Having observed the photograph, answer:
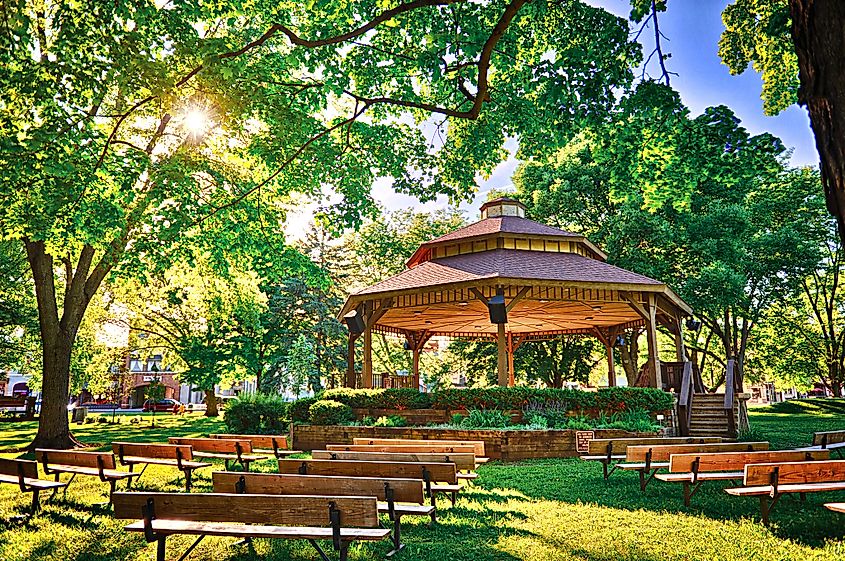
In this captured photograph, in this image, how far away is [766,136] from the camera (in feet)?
26.1

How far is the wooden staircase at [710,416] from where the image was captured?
1634 cm

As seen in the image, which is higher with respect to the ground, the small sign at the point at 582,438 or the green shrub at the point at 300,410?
the green shrub at the point at 300,410

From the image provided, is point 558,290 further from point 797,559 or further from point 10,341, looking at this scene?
point 10,341

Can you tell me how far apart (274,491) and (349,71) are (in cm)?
771

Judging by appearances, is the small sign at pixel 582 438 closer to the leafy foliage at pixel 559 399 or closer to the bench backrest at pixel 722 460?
the leafy foliage at pixel 559 399

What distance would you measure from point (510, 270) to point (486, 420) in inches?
178

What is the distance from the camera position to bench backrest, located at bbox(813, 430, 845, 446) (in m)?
10.9

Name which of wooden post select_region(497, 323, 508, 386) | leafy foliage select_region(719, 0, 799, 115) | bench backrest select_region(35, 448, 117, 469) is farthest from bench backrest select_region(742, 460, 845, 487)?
wooden post select_region(497, 323, 508, 386)

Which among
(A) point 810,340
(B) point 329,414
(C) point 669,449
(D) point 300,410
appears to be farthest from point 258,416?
(A) point 810,340

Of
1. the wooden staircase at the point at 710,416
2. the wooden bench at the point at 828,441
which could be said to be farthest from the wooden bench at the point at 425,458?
the wooden staircase at the point at 710,416

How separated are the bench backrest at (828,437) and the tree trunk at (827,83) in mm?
10171

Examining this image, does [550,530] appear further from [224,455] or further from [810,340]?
[810,340]

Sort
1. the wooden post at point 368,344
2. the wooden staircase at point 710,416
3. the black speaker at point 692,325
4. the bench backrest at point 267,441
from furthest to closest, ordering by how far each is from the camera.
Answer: the black speaker at point 692,325, the wooden post at point 368,344, the wooden staircase at point 710,416, the bench backrest at point 267,441

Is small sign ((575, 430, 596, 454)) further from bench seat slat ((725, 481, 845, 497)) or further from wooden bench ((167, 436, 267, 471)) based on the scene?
wooden bench ((167, 436, 267, 471))
